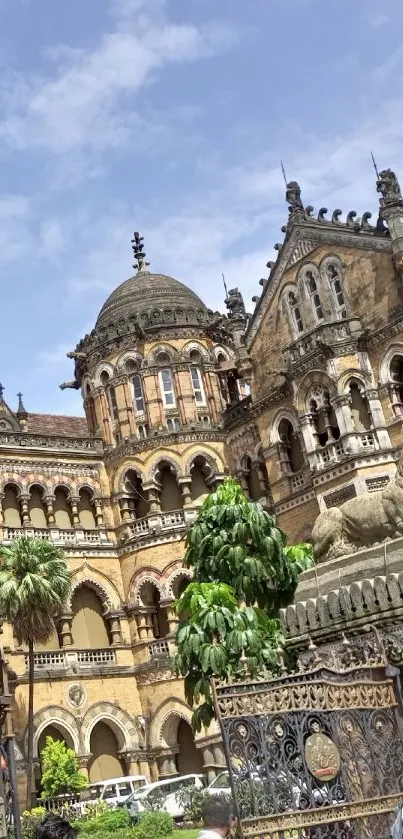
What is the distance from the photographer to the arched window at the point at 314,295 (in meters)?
35.5

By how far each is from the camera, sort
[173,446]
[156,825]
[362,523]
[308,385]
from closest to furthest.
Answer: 1. [362,523]
2. [156,825]
3. [308,385]
4. [173,446]

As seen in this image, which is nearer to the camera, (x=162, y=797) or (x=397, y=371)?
(x=162, y=797)

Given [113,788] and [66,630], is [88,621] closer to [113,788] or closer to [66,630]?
[66,630]

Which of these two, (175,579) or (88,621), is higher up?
(175,579)

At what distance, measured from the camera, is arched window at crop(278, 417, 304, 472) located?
Answer: 3603 centimetres

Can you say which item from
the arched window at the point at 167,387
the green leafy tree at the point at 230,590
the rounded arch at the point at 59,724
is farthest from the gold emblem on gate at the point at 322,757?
the arched window at the point at 167,387

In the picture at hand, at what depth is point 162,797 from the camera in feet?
93.1

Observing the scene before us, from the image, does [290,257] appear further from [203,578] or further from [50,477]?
[203,578]

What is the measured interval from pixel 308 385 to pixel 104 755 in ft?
50.0

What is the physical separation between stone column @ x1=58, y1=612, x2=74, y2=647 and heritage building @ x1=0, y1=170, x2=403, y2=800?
8 centimetres

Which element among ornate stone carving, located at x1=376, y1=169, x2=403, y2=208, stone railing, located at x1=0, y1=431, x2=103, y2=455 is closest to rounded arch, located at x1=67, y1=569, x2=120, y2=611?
stone railing, located at x1=0, y1=431, x2=103, y2=455

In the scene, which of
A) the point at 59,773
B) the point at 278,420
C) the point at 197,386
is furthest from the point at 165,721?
the point at 197,386

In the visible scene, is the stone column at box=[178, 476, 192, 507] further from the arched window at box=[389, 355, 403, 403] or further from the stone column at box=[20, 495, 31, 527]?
the arched window at box=[389, 355, 403, 403]

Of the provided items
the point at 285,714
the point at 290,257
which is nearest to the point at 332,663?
the point at 285,714
